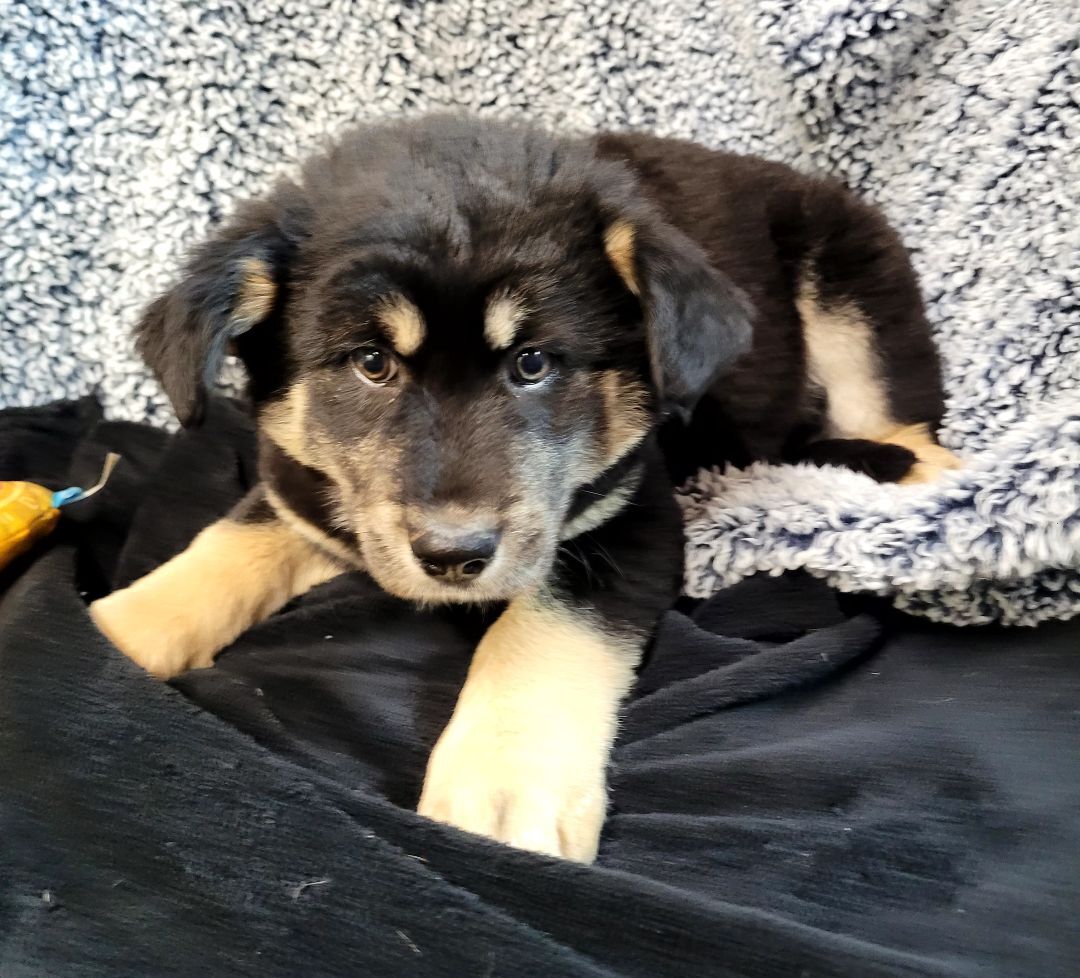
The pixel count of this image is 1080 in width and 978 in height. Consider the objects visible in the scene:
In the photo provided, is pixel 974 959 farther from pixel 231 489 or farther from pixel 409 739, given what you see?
pixel 231 489

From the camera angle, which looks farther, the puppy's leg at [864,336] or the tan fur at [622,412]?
the puppy's leg at [864,336]

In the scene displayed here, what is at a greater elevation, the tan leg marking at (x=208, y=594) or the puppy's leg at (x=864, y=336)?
the puppy's leg at (x=864, y=336)

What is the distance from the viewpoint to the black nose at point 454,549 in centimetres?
143

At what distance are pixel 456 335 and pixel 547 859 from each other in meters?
0.82

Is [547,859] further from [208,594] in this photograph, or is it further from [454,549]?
[208,594]

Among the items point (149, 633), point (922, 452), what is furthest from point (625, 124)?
point (149, 633)

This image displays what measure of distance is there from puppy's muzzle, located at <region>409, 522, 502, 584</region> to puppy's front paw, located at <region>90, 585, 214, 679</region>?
566 mm

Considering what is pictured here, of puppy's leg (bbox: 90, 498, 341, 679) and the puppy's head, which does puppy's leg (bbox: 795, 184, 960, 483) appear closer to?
the puppy's head

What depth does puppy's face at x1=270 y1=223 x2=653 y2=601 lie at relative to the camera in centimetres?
152

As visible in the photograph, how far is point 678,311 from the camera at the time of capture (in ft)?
5.34

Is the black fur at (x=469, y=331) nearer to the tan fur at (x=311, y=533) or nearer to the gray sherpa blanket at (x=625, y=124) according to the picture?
the tan fur at (x=311, y=533)

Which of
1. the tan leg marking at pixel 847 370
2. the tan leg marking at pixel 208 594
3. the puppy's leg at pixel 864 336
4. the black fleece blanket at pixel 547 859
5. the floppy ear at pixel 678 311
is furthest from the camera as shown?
the tan leg marking at pixel 847 370

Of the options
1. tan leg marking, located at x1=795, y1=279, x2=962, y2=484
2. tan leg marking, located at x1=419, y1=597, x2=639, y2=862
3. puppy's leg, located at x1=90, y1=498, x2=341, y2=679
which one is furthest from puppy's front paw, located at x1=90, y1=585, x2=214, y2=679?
tan leg marking, located at x1=795, y1=279, x2=962, y2=484

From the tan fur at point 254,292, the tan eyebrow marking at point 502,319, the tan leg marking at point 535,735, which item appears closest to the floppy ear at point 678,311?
the tan eyebrow marking at point 502,319
